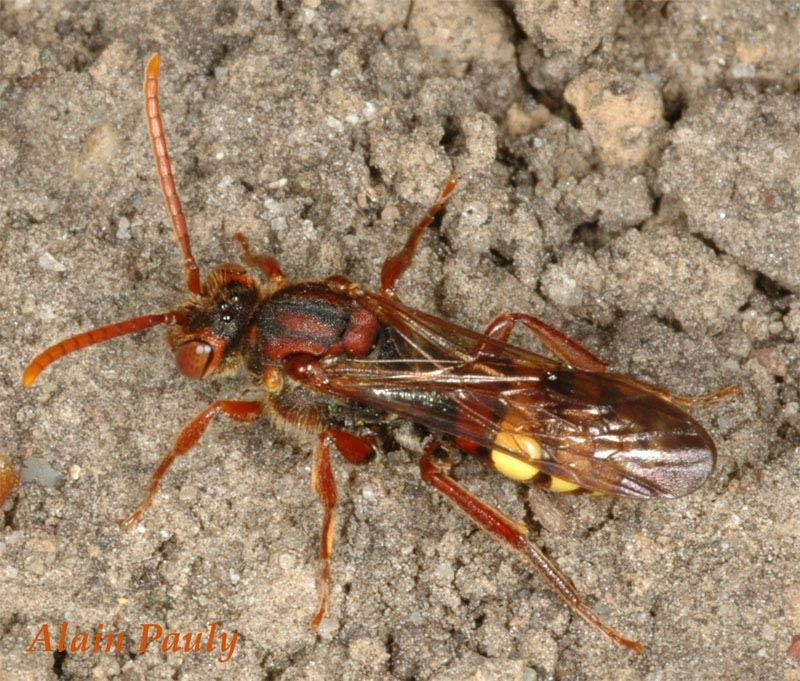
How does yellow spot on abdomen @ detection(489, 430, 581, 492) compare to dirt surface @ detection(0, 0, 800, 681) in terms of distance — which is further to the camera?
dirt surface @ detection(0, 0, 800, 681)

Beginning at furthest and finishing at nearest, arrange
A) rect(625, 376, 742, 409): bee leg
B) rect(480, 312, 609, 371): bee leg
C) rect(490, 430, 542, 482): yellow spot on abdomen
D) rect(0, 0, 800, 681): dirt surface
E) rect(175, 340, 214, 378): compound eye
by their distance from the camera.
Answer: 1. rect(625, 376, 742, 409): bee leg
2. rect(480, 312, 609, 371): bee leg
3. rect(0, 0, 800, 681): dirt surface
4. rect(175, 340, 214, 378): compound eye
5. rect(490, 430, 542, 482): yellow spot on abdomen

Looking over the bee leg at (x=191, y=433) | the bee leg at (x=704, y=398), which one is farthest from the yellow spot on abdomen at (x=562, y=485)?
the bee leg at (x=191, y=433)

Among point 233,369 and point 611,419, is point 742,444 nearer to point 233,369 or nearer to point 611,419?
point 611,419

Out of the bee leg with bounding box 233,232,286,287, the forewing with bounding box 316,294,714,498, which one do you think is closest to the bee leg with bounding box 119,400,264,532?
the forewing with bounding box 316,294,714,498

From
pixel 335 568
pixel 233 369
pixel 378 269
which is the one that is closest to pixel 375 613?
pixel 335 568

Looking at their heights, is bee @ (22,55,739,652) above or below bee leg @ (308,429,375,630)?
above

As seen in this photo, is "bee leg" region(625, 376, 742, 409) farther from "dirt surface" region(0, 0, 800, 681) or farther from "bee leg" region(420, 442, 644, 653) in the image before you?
"bee leg" region(420, 442, 644, 653)

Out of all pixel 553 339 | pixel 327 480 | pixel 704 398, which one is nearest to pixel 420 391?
pixel 327 480

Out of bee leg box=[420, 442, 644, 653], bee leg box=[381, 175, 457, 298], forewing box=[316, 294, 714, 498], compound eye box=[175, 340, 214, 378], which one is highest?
bee leg box=[381, 175, 457, 298]
